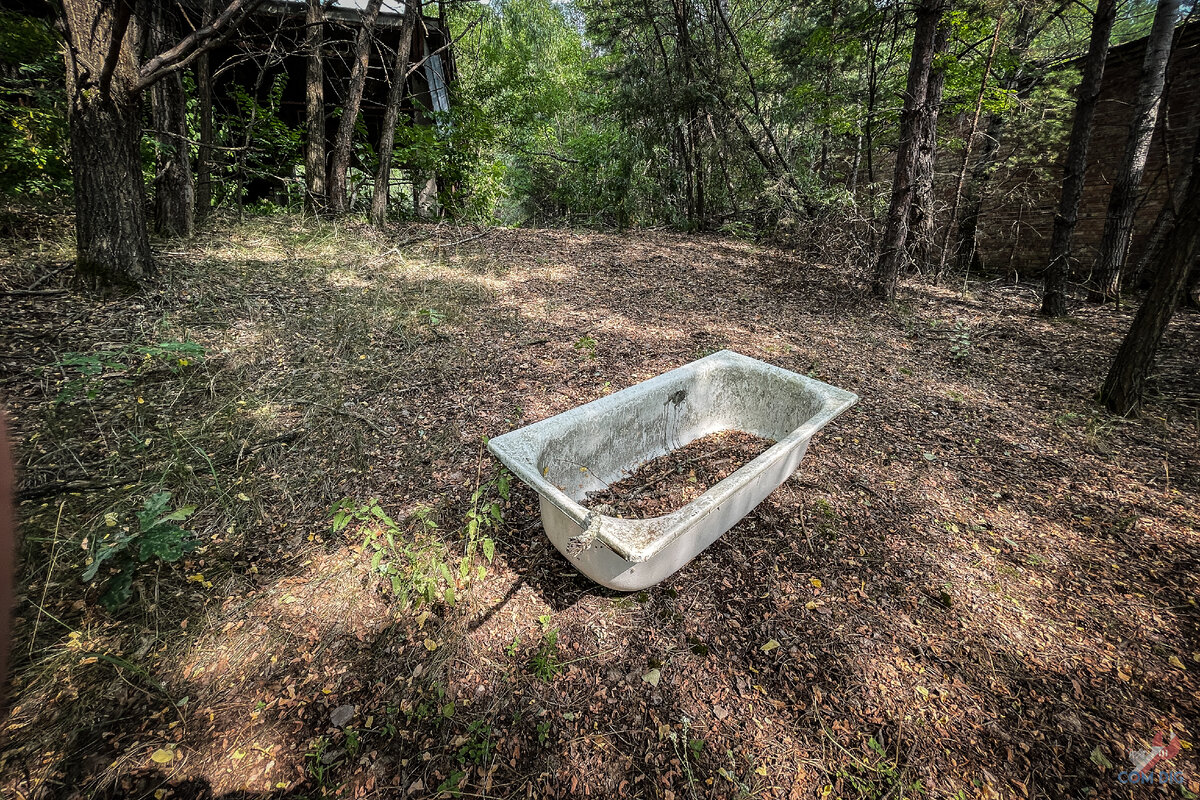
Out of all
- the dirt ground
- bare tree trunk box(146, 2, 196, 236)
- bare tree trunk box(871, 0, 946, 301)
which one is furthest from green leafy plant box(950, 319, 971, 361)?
bare tree trunk box(146, 2, 196, 236)

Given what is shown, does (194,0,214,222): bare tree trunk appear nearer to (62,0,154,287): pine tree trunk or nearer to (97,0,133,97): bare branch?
(62,0,154,287): pine tree trunk

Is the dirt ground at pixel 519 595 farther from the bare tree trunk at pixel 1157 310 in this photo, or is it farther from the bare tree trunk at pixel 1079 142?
the bare tree trunk at pixel 1079 142

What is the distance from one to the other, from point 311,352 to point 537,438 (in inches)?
87.2

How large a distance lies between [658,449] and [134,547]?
233cm

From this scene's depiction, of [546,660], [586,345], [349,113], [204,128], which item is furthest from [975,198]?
[204,128]

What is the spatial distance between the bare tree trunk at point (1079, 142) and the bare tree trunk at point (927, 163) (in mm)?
1044

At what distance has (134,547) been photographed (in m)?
1.69

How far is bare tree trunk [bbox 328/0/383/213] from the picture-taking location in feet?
16.5

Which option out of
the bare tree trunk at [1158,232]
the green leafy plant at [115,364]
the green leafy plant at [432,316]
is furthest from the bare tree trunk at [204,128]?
the bare tree trunk at [1158,232]

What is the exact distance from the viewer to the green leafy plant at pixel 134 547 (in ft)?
5.05

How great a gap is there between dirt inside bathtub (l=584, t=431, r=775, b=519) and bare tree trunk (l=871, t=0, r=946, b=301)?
11.2ft

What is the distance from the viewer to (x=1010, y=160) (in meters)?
6.48

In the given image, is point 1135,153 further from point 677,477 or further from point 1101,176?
point 677,477

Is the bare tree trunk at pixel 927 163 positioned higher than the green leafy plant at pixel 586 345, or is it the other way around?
the bare tree trunk at pixel 927 163
